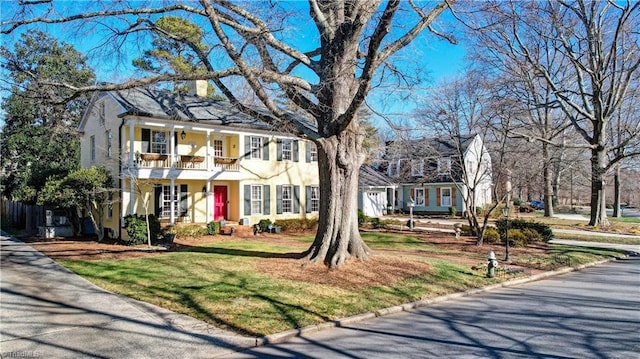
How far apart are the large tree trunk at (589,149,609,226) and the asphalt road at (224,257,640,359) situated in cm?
1843

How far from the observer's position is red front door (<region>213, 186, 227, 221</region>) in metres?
22.2


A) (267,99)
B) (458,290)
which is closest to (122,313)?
(267,99)

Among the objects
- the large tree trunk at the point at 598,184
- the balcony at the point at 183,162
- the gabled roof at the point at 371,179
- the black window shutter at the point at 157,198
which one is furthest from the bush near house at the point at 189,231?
the large tree trunk at the point at 598,184

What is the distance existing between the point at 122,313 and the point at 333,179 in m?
5.68

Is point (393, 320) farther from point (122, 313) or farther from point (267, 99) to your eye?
point (267, 99)

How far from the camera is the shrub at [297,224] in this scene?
2212cm

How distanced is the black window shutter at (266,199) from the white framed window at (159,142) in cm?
563

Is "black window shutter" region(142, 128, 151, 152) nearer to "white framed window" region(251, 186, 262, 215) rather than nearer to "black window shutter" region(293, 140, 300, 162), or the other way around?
"white framed window" region(251, 186, 262, 215)

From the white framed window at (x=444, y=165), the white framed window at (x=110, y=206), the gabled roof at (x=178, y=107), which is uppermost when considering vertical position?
the gabled roof at (x=178, y=107)

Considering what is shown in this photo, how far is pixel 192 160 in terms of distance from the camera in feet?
65.8

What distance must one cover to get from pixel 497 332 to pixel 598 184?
24.7 m

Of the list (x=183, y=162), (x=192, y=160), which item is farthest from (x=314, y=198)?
(x=183, y=162)

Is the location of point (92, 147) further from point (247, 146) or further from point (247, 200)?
point (247, 200)

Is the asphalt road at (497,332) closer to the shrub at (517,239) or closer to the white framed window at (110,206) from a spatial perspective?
the shrub at (517,239)
